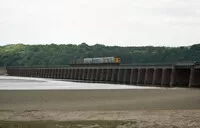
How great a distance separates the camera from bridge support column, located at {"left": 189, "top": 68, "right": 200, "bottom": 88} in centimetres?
5678

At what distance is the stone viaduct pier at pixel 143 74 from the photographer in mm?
61016

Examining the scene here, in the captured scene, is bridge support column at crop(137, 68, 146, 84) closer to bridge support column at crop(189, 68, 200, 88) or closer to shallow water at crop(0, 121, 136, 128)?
bridge support column at crop(189, 68, 200, 88)

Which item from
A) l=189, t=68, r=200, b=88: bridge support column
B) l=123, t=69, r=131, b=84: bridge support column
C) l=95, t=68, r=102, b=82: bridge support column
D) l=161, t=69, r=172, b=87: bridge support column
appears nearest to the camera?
l=189, t=68, r=200, b=88: bridge support column

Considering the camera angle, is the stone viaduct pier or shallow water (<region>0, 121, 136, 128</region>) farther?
the stone viaduct pier

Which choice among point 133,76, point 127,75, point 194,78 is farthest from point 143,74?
point 194,78

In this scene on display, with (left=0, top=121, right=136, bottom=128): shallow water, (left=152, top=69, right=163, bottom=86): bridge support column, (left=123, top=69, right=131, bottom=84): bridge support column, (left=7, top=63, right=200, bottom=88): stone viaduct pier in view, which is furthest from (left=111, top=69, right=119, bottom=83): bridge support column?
(left=0, top=121, right=136, bottom=128): shallow water

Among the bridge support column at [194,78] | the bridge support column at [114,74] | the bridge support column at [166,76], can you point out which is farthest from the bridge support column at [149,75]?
the bridge support column at [114,74]

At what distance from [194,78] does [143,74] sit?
22.5m

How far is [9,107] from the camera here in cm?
2878

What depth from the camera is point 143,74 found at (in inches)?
3135

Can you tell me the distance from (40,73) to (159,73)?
322ft

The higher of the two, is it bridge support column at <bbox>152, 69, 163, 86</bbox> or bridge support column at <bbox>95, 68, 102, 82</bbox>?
bridge support column at <bbox>152, 69, 163, 86</bbox>

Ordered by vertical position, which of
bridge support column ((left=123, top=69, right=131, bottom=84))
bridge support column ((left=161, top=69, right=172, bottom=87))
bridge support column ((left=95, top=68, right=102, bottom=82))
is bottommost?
bridge support column ((left=95, top=68, right=102, bottom=82))

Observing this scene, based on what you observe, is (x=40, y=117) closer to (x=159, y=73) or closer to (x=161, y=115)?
(x=161, y=115)
